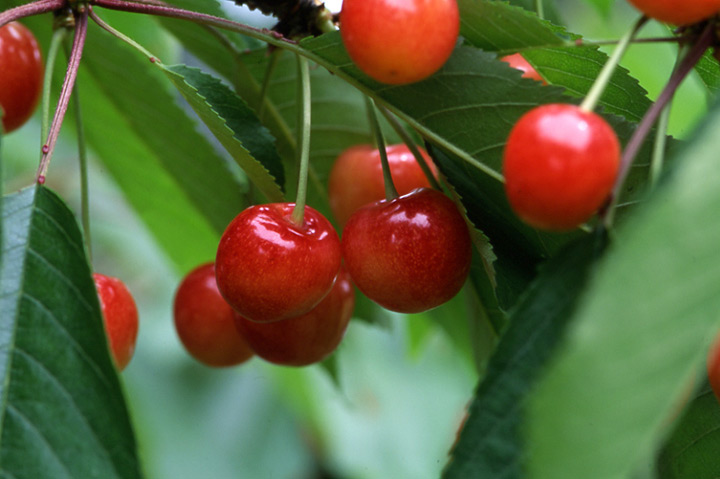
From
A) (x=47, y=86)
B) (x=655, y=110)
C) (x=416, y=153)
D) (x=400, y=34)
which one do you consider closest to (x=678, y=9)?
(x=655, y=110)

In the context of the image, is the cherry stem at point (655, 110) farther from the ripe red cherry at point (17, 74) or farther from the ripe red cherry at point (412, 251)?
the ripe red cherry at point (17, 74)

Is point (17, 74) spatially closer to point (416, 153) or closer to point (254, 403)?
point (416, 153)

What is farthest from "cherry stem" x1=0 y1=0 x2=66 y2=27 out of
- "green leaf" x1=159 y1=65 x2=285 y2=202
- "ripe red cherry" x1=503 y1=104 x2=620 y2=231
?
"ripe red cherry" x1=503 y1=104 x2=620 y2=231

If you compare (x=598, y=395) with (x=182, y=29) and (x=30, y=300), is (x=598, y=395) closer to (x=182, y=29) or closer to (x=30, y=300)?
(x=30, y=300)

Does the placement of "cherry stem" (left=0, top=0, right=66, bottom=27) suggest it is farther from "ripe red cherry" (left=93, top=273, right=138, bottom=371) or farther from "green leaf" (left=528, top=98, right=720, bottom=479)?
"green leaf" (left=528, top=98, right=720, bottom=479)

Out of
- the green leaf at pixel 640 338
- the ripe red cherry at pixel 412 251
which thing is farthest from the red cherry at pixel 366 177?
the green leaf at pixel 640 338

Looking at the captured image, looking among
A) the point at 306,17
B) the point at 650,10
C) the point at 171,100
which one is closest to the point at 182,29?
the point at 171,100
